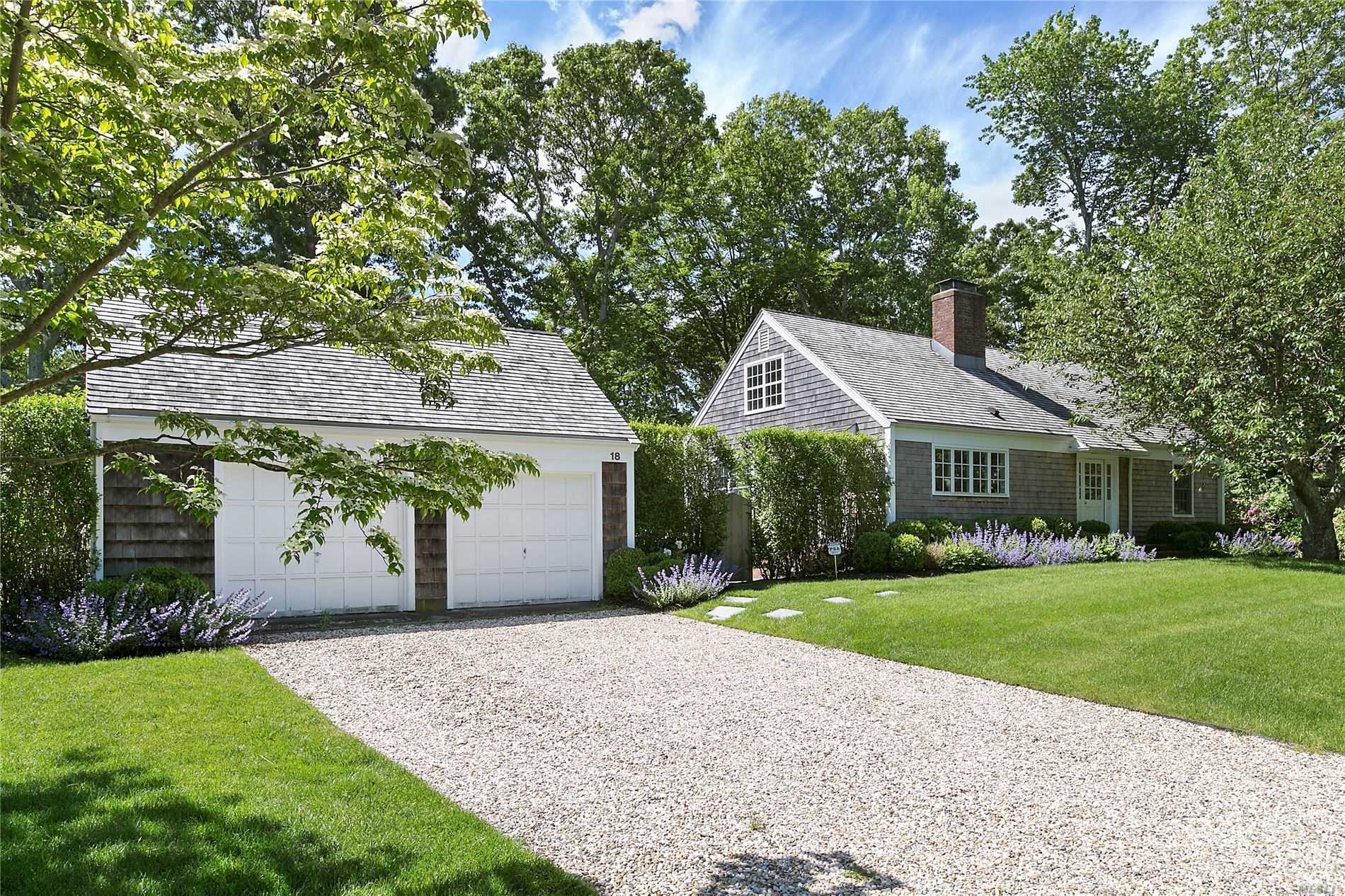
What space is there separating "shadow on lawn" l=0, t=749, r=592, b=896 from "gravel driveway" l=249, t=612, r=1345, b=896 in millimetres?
740

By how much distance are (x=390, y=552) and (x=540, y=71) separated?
32494 mm

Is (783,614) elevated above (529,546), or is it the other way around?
(529,546)

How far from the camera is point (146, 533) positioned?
33.3 ft

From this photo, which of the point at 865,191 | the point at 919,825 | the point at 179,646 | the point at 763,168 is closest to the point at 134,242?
the point at 919,825

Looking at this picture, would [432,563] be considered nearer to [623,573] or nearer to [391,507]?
[391,507]

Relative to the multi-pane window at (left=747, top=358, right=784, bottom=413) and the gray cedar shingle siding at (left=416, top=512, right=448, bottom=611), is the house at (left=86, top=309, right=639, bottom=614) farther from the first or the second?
the multi-pane window at (left=747, top=358, right=784, bottom=413)

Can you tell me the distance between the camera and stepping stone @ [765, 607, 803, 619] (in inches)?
438

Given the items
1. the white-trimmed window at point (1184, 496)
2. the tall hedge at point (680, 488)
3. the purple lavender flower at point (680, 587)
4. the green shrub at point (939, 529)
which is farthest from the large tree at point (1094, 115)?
the purple lavender flower at point (680, 587)

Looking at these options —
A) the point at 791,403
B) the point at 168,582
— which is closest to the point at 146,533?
the point at 168,582

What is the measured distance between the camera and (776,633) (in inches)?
416

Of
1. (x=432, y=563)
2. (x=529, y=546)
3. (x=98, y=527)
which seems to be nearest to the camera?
(x=98, y=527)

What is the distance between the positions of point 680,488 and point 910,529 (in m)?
5.42

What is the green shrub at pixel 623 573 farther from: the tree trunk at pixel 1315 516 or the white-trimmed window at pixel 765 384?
the tree trunk at pixel 1315 516

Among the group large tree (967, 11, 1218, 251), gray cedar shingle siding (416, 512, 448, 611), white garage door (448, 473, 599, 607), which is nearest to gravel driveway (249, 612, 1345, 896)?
gray cedar shingle siding (416, 512, 448, 611)
